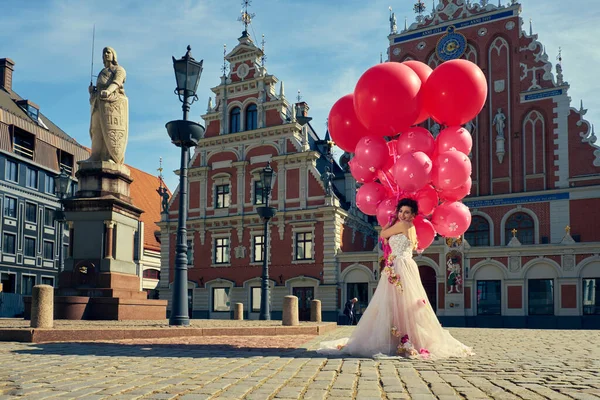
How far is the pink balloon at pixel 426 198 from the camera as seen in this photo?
32.1 ft

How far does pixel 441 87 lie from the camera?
898cm

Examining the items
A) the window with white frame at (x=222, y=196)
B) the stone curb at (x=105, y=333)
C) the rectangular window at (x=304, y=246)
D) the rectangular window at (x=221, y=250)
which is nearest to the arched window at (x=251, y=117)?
the window with white frame at (x=222, y=196)

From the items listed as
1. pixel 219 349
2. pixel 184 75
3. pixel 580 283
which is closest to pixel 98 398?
pixel 219 349

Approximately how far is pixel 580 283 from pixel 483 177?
289 inches

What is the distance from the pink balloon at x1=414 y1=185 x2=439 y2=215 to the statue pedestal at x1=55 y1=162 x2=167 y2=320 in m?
8.10

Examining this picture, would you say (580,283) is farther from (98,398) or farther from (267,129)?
(98,398)

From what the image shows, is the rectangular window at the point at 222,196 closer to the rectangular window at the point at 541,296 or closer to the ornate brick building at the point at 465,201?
the ornate brick building at the point at 465,201

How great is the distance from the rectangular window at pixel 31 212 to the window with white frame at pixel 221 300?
14456mm

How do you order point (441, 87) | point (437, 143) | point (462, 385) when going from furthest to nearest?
point (437, 143), point (441, 87), point (462, 385)

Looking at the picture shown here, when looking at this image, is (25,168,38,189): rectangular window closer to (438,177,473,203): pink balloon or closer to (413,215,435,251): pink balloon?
(413,215,435,251): pink balloon

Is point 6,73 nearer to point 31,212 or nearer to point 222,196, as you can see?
point 31,212

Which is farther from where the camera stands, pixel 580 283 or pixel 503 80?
pixel 503 80

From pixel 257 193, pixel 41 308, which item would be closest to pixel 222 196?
pixel 257 193

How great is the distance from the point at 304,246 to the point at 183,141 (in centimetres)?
2114
